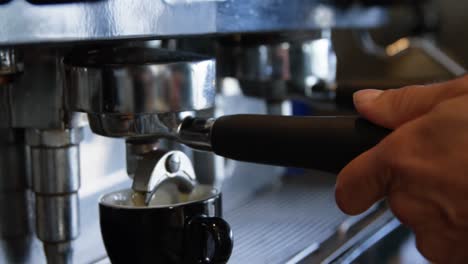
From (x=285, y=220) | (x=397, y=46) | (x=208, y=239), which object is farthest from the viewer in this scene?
(x=397, y=46)

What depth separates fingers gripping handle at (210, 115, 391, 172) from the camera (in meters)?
0.36

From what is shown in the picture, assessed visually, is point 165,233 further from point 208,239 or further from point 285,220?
point 285,220

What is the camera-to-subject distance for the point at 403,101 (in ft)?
1.15

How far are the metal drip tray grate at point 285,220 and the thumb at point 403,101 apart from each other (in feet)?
0.68

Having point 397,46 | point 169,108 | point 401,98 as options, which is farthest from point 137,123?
point 397,46

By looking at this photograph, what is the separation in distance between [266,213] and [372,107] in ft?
1.13

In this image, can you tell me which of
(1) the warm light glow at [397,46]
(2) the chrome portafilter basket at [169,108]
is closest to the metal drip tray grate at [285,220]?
(2) the chrome portafilter basket at [169,108]

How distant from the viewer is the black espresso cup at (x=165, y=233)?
0.45 m

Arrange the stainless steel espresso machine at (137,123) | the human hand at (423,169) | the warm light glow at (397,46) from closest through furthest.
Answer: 1. the human hand at (423,169)
2. the stainless steel espresso machine at (137,123)
3. the warm light glow at (397,46)

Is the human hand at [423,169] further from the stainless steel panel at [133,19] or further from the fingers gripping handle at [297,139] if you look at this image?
the stainless steel panel at [133,19]

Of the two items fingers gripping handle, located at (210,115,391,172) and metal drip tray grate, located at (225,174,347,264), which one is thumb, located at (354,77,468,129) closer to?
fingers gripping handle, located at (210,115,391,172)

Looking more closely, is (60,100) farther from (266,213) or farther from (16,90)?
(266,213)

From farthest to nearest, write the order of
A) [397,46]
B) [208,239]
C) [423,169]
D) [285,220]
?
[397,46], [285,220], [208,239], [423,169]

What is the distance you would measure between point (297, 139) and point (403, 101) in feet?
0.19
